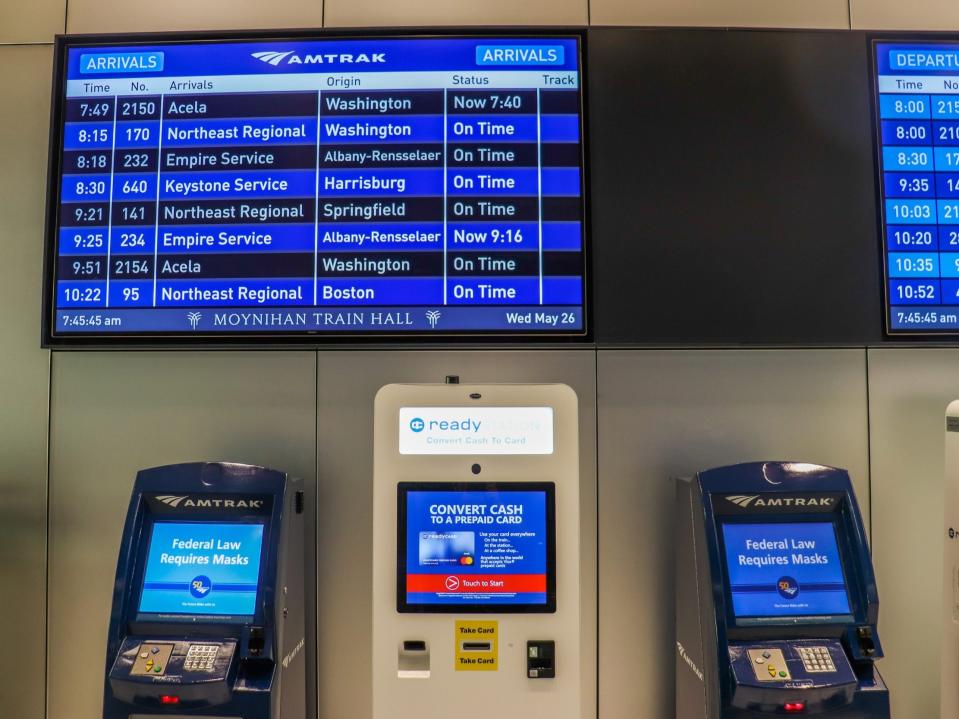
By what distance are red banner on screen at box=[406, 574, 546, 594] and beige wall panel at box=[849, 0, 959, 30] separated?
2.69 metres

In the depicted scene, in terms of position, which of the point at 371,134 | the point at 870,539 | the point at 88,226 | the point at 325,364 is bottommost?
the point at 870,539

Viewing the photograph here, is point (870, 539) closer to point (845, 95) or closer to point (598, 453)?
point (598, 453)

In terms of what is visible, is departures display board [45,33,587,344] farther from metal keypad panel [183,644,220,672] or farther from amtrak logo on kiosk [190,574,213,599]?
metal keypad panel [183,644,220,672]

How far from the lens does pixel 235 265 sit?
2451 millimetres

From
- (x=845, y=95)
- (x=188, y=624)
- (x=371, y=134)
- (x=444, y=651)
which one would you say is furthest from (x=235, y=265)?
(x=845, y=95)

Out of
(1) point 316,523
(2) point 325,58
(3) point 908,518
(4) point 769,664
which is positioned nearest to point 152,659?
(1) point 316,523

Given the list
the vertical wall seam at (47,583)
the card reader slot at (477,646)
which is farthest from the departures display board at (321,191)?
the card reader slot at (477,646)

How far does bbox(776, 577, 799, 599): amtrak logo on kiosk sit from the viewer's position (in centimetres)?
206

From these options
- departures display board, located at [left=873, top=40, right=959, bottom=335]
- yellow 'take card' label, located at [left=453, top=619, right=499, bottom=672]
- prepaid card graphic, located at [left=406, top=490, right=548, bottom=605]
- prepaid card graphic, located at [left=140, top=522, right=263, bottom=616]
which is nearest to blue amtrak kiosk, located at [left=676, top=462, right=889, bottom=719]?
prepaid card graphic, located at [left=406, top=490, right=548, bottom=605]

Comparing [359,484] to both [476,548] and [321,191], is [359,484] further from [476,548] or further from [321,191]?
[321,191]

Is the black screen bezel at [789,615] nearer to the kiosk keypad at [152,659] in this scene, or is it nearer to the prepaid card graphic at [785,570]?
the prepaid card graphic at [785,570]

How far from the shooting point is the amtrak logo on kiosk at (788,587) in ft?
6.77

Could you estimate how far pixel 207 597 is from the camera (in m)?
2.09

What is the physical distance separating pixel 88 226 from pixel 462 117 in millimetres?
1559
